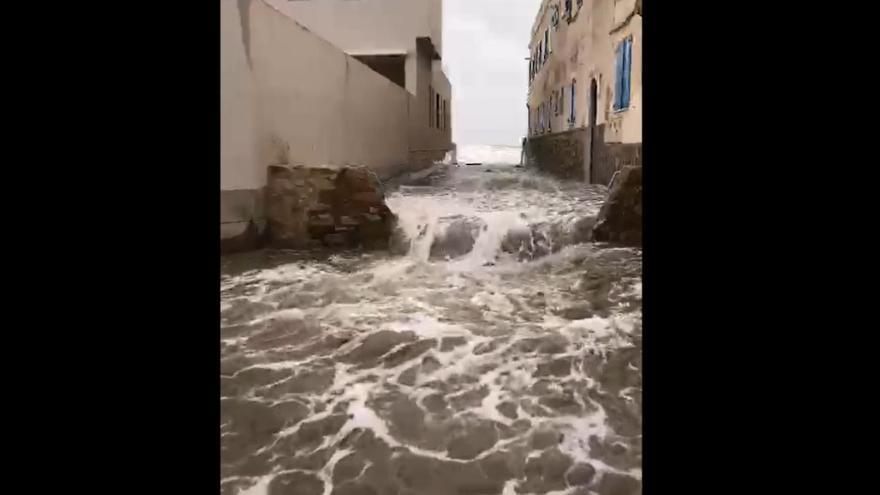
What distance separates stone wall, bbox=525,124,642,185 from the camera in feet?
29.8

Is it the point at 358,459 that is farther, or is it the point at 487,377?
the point at 487,377

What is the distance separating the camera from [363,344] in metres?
3.79

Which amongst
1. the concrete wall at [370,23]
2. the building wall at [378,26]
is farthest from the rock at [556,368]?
the concrete wall at [370,23]

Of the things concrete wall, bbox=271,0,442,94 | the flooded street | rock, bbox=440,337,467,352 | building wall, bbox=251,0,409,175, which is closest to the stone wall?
the flooded street

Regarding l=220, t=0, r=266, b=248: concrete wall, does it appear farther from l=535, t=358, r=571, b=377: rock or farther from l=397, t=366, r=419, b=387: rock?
l=535, t=358, r=571, b=377: rock

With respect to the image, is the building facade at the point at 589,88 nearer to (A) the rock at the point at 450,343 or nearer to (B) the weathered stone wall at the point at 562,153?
(B) the weathered stone wall at the point at 562,153

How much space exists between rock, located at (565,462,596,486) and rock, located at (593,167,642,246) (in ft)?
15.7

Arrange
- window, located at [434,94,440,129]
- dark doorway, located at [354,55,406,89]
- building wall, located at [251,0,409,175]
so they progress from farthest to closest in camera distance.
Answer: window, located at [434,94,440,129]
dark doorway, located at [354,55,406,89]
building wall, located at [251,0,409,175]
